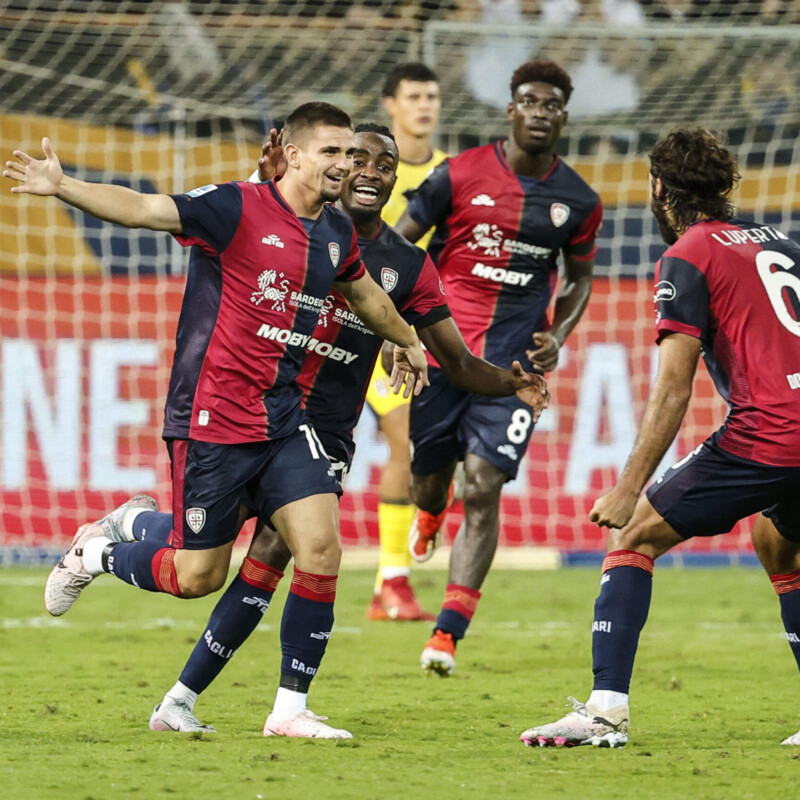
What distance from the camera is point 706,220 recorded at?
4547 mm

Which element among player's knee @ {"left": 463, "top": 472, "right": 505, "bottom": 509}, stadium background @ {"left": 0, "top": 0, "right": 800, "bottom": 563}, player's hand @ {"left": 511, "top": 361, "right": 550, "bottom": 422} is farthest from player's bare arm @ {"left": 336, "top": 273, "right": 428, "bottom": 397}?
stadium background @ {"left": 0, "top": 0, "right": 800, "bottom": 563}

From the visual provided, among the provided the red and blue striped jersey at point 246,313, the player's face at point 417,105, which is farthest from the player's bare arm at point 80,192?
the player's face at point 417,105

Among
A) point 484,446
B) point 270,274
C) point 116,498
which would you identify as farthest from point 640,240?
point 270,274

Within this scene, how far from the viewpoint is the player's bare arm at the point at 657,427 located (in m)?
4.30

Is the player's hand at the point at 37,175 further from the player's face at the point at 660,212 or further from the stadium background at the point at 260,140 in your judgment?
the stadium background at the point at 260,140

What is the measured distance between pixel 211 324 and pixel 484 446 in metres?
2.30

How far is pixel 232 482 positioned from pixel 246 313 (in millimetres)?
556

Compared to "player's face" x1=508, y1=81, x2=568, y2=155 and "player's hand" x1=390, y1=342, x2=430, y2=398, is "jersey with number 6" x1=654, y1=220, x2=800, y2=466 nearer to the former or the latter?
"player's hand" x1=390, y1=342, x2=430, y2=398

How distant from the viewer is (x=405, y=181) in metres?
8.55

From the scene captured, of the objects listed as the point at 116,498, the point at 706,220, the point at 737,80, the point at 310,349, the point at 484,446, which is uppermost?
the point at 737,80

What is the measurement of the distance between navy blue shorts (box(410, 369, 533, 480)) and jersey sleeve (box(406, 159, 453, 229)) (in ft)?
2.48

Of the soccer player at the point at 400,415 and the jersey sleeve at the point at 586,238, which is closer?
the jersey sleeve at the point at 586,238

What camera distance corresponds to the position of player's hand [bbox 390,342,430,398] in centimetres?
514

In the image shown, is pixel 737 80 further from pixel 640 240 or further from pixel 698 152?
pixel 698 152
